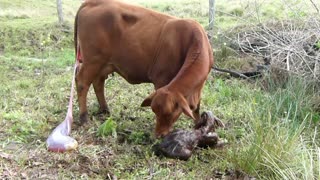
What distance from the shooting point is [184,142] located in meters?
4.76

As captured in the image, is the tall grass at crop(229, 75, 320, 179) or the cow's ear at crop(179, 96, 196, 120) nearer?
the tall grass at crop(229, 75, 320, 179)

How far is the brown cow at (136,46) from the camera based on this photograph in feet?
16.9

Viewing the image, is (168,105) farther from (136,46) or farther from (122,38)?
(122,38)

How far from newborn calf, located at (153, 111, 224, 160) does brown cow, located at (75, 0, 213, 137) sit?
0.29 m

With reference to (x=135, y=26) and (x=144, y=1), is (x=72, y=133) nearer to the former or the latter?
(x=135, y=26)

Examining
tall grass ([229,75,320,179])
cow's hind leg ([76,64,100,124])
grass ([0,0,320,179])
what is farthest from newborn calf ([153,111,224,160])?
cow's hind leg ([76,64,100,124])

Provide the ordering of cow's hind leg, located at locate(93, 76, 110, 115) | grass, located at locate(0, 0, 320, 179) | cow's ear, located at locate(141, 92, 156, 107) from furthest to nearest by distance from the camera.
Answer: cow's hind leg, located at locate(93, 76, 110, 115)
cow's ear, located at locate(141, 92, 156, 107)
grass, located at locate(0, 0, 320, 179)

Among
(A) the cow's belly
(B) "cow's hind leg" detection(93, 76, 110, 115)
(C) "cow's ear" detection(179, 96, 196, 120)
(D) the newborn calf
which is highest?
(C) "cow's ear" detection(179, 96, 196, 120)

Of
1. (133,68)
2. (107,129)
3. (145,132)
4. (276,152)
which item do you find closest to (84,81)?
(133,68)

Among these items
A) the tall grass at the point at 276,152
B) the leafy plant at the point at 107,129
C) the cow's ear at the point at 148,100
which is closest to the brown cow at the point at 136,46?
the cow's ear at the point at 148,100

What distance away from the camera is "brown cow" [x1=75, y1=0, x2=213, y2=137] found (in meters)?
5.15

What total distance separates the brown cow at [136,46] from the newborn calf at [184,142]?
0.29 meters

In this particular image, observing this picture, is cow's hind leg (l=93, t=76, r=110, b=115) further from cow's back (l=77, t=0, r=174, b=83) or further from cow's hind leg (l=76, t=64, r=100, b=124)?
cow's back (l=77, t=0, r=174, b=83)

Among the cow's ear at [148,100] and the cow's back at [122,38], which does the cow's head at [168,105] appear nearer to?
the cow's ear at [148,100]
